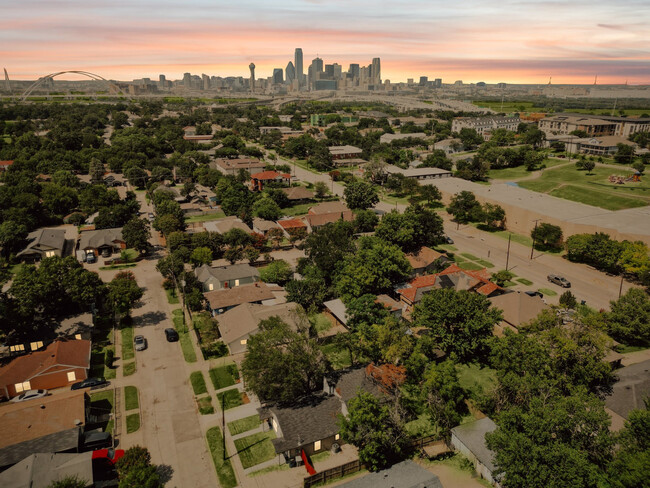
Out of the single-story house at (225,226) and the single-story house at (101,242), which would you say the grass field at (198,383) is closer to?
Answer: the single-story house at (225,226)

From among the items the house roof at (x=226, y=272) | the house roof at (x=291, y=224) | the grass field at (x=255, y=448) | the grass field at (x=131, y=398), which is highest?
the house roof at (x=291, y=224)

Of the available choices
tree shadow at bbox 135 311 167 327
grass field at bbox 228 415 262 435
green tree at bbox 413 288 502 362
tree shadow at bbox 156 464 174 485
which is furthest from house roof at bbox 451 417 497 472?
tree shadow at bbox 135 311 167 327

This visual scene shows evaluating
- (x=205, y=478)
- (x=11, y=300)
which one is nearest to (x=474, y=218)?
(x=205, y=478)

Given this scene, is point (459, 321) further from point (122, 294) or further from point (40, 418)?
point (40, 418)

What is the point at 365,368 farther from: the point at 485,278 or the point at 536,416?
the point at 485,278

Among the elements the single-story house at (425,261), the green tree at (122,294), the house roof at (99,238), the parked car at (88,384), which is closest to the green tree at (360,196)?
the single-story house at (425,261)

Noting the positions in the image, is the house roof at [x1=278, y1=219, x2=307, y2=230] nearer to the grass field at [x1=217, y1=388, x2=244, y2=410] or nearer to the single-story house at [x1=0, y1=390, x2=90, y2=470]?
the grass field at [x1=217, y1=388, x2=244, y2=410]
